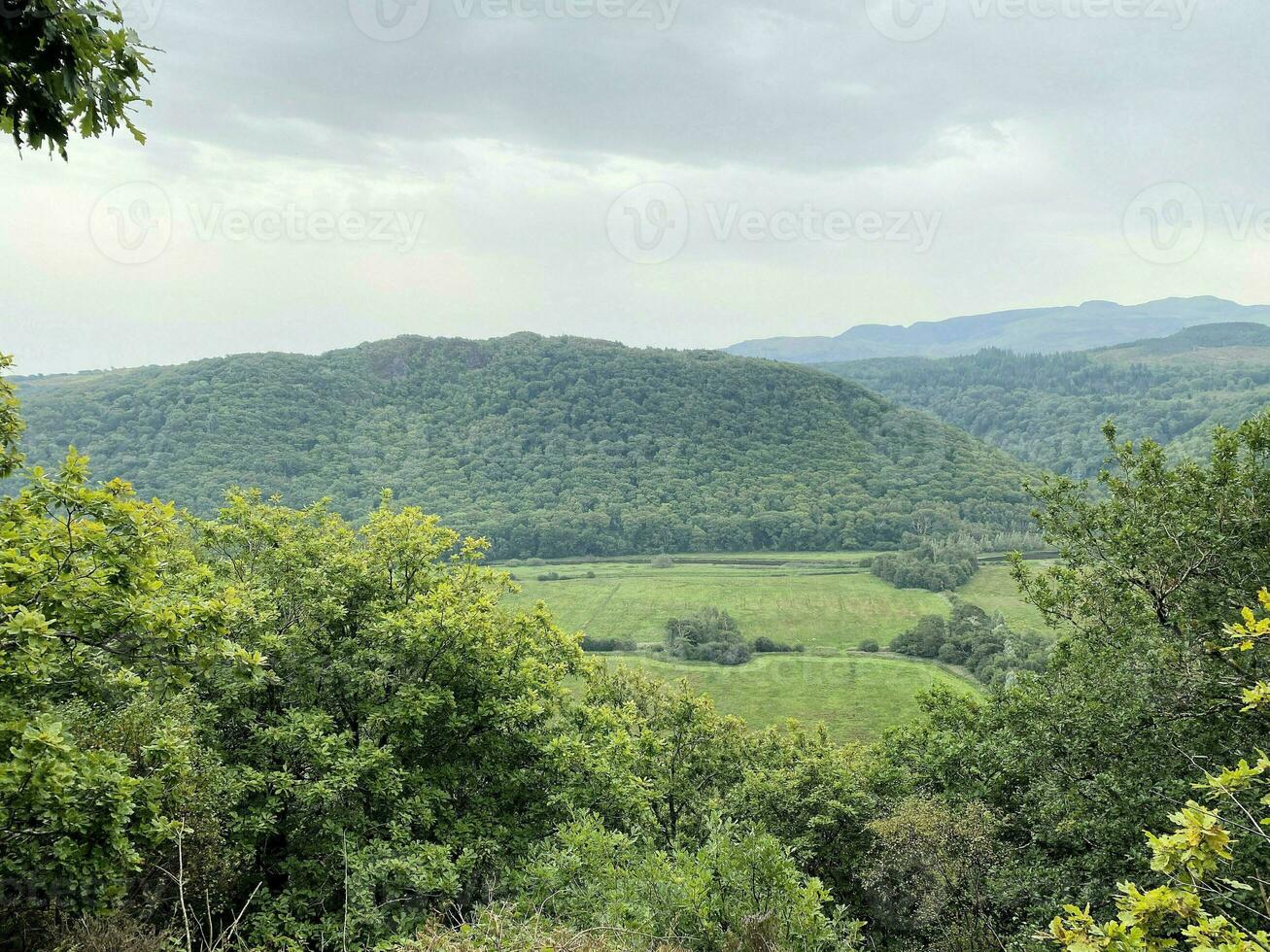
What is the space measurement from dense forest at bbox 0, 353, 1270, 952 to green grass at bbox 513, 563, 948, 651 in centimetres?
7335

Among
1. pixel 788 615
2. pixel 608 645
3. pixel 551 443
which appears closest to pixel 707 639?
pixel 608 645

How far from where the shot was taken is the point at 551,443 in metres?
169

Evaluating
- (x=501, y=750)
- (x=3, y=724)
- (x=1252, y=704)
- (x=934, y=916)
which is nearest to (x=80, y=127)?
(x=3, y=724)

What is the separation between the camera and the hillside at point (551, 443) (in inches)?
5251

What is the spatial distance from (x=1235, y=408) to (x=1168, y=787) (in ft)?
627

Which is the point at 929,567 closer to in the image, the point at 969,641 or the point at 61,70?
the point at 969,641

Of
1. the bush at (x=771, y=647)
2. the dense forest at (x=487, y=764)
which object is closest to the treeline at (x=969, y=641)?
the bush at (x=771, y=647)

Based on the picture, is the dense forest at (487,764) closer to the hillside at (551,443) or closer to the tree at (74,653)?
the tree at (74,653)

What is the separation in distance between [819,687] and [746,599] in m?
33.8

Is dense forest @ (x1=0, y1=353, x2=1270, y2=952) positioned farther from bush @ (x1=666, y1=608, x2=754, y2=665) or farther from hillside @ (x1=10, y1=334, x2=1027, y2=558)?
hillside @ (x1=10, y1=334, x2=1027, y2=558)

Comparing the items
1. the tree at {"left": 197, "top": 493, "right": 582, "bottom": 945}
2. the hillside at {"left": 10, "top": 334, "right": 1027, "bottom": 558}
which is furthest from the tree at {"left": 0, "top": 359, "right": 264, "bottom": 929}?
the hillside at {"left": 10, "top": 334, "right": 1027, "bottom": 558}

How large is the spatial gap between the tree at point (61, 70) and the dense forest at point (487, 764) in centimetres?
362

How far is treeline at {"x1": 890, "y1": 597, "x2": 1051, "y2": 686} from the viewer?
67.6 meters

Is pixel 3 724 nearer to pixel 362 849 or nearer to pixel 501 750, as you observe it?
pixel 362 849
